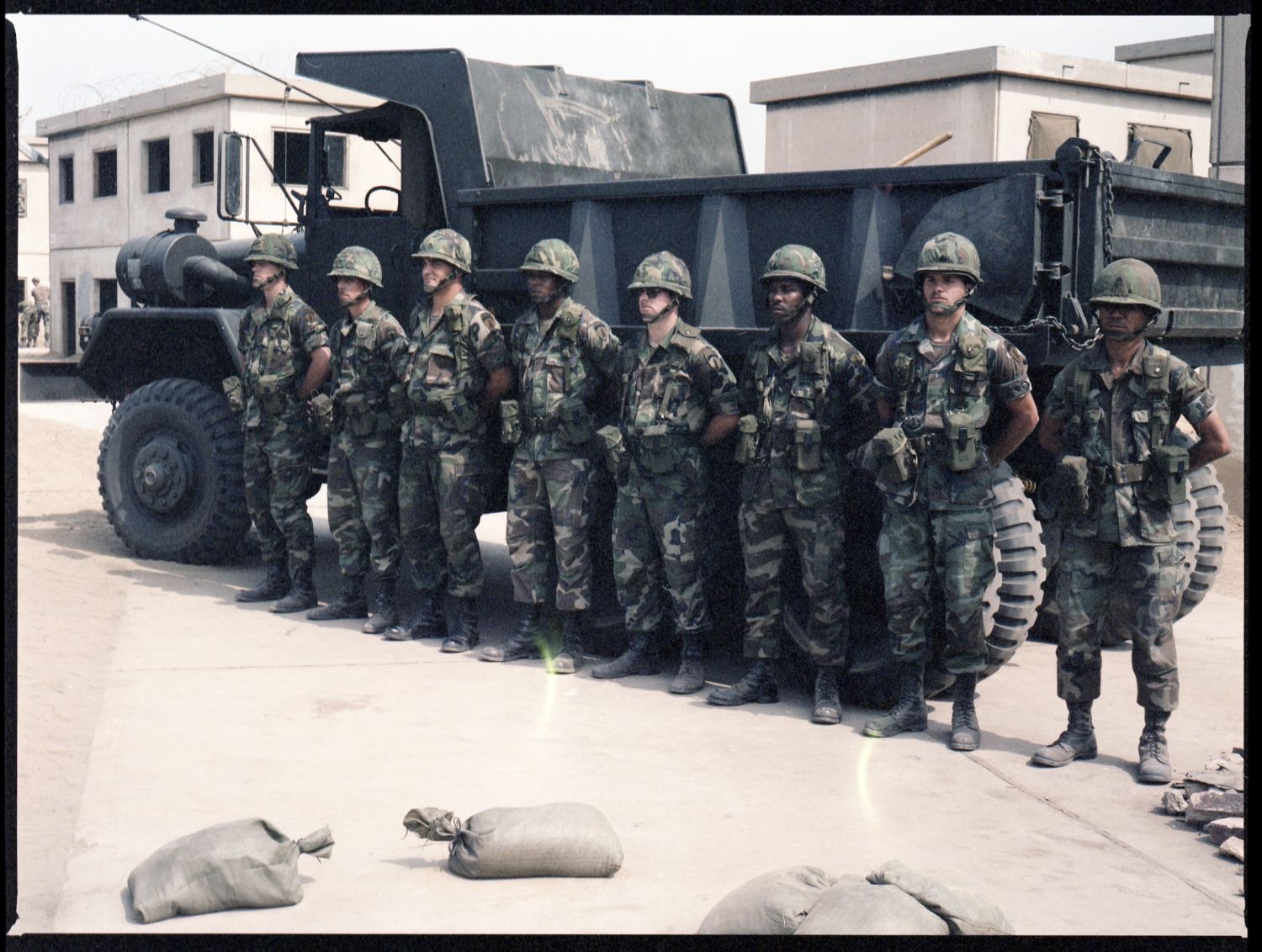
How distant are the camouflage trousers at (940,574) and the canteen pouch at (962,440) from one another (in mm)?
197

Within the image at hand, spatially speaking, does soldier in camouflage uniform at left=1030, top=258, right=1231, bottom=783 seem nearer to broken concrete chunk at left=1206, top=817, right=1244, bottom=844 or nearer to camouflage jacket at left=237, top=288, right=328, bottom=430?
broken concrete chunk at left=1206, top=817, right=1244, bottom=844

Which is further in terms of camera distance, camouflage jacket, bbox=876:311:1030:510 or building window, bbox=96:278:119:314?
building window, bbox=96:278:119:314

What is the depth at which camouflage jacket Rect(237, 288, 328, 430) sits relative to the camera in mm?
8055

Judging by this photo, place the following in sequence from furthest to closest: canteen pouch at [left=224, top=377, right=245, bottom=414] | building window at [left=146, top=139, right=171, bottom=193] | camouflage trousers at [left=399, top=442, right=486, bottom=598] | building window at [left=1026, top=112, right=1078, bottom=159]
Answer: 1. building window at [left=146, top=139, right=171, bottom=193]
2. building window at [left=1026, top=112, right=1078, bottom=159]
3. canteen pouch at [left=224, top=377, right=245, bottom=414]
4. camouflage trousers at [left=399, top=442, right=486, bottom=598]

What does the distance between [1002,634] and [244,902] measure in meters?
3.13

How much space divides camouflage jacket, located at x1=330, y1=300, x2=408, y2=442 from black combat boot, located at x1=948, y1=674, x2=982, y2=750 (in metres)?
3.06

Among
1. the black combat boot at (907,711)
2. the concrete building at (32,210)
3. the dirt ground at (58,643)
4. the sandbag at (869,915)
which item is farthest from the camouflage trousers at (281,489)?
the concrete building at (32,210)

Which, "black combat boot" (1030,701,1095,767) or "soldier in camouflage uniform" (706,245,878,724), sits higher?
"soldier in camouflage uniform" (706,245,878,724)

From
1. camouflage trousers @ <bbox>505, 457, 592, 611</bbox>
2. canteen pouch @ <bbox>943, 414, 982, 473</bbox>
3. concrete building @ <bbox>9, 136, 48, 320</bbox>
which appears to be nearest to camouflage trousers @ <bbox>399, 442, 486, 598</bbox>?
camouflage trousers @ <bbox>505, 457, 592, 611</bbox>

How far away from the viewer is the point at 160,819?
4.83 metres

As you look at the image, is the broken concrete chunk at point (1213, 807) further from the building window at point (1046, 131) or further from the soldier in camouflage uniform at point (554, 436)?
the building window at point (1046, 131)

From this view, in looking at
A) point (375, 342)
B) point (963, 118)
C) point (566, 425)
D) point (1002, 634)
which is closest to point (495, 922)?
point (1002, 634)

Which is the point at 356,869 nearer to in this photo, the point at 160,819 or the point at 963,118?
the point at 160,819

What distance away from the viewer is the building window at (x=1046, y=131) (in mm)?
17891
